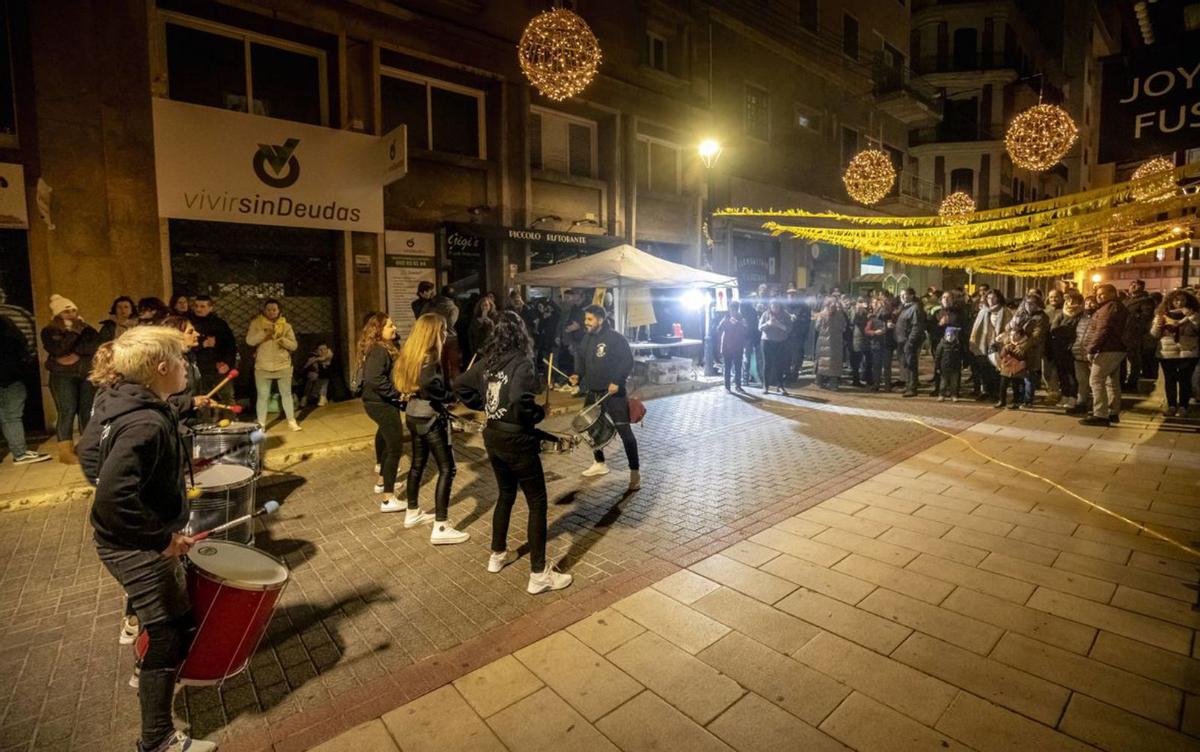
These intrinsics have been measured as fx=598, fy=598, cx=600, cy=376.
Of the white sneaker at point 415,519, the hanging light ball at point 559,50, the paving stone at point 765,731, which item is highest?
the hanging light ball at point 559,50

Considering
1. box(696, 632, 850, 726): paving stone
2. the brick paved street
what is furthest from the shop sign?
box(696, 632, 850, 726): paving stone

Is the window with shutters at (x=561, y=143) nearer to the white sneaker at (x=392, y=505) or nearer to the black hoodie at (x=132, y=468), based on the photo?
the white sneaker at (x=392, y=505)

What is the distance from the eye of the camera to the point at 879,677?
3203mm

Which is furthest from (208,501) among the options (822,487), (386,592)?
(822,487)

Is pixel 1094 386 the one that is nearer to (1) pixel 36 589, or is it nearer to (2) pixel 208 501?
(2) pixel 208 501

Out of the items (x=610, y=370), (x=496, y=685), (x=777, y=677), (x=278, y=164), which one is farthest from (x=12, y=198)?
(x=777, y=677)

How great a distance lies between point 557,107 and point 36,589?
533 inches

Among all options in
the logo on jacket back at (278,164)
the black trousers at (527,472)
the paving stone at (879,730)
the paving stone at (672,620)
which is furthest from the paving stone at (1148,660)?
the logo on jacket back at (278,164)

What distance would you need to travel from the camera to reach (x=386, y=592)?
4254mm

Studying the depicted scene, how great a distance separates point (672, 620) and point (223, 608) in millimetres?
2483

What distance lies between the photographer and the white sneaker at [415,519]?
5430mm

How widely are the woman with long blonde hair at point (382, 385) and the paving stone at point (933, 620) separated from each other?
4.09 metres

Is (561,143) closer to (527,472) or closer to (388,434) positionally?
→ (388,434)

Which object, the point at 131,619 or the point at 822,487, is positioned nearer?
the point at 131,619
